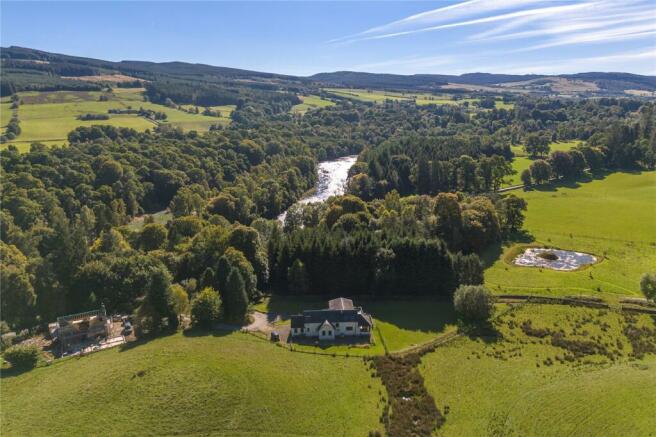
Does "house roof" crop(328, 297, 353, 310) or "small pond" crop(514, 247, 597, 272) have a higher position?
"house roof" crop(328, 297, 353, 310)

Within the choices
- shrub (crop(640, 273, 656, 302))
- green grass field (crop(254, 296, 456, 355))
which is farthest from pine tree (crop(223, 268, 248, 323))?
shrub (crop(640, 273, 656, 302))

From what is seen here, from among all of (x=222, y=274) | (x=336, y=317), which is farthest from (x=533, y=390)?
(x=222, y=274)

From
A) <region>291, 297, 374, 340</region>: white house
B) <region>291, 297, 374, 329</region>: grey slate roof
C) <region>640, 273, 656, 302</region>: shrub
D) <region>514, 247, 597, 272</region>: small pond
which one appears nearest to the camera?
<region>291, 297, 374, 340</region>: white house

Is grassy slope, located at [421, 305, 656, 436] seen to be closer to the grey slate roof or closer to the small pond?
the grey slate roof

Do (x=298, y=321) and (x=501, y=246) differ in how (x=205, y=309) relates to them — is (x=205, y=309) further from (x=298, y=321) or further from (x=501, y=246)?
(x=501, y=246)

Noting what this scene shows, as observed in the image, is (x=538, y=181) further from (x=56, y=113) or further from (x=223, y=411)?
(x=56, y=113)

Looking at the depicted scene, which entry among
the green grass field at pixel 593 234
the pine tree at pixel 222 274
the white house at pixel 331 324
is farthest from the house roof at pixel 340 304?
the green grass field at pixel 593 234

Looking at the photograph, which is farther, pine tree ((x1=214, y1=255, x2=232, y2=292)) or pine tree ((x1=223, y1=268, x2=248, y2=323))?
pine tree ((x1=214, y1=255, x2=232, y2=292))
